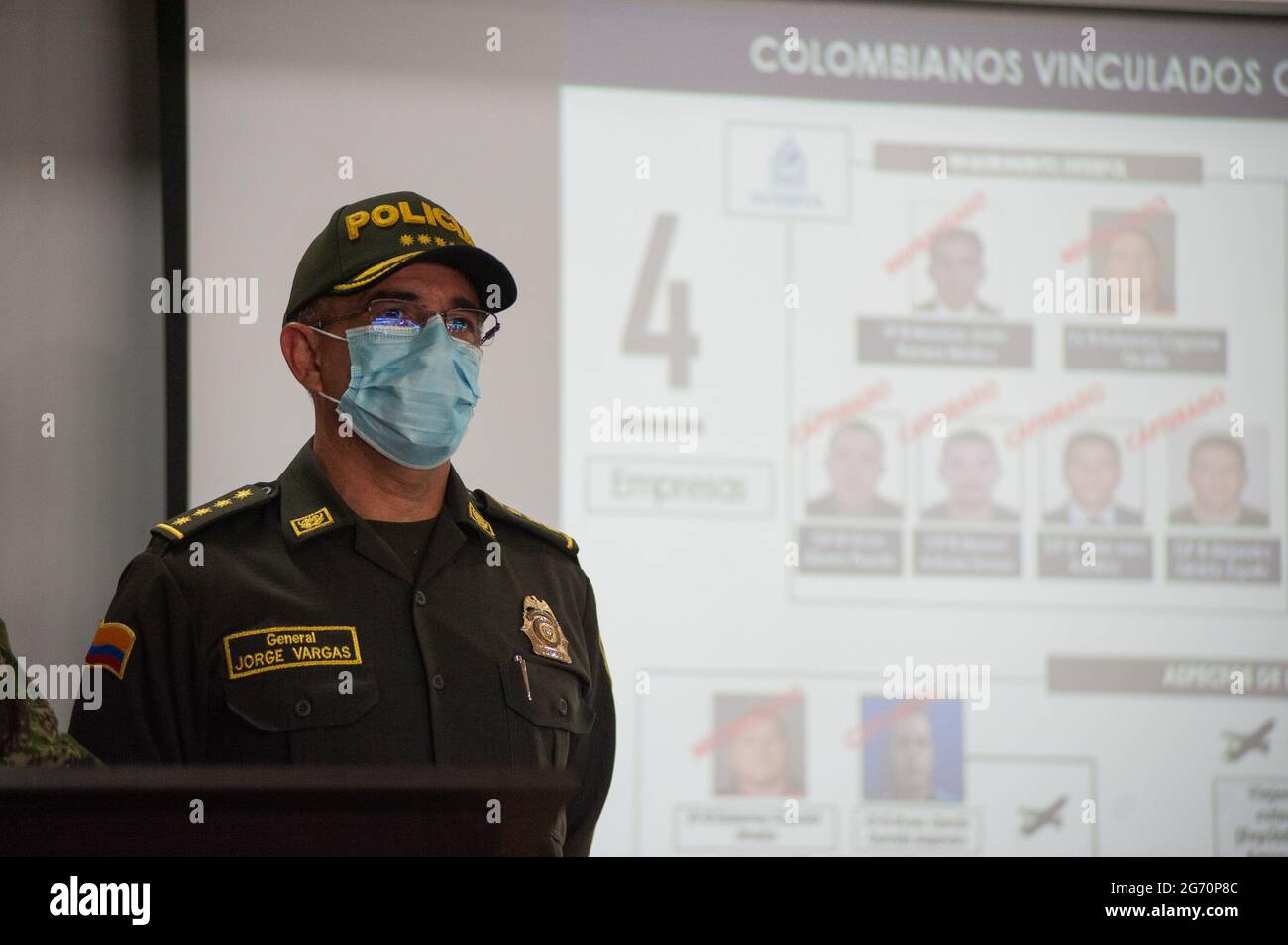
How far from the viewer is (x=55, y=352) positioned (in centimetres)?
291

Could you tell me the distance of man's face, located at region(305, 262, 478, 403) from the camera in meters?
1.83

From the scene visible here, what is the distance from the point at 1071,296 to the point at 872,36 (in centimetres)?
76

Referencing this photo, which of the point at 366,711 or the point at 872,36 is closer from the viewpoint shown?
the point at 366,711

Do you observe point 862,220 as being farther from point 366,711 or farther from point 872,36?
point 366,711

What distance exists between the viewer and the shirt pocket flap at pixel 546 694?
177cm

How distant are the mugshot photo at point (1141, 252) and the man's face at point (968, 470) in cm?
51

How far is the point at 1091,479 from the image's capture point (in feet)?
10.4

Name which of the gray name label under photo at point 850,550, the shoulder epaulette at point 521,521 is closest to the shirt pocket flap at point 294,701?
the shoulder epaulette at point 521,521

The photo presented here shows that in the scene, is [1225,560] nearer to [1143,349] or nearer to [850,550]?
[1143,349]

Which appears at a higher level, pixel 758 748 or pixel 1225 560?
pixel 1225 560

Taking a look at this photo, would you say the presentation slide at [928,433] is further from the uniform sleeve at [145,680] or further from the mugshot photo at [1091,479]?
the uniform sleeve at [145,680]

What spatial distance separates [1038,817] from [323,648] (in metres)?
1.92

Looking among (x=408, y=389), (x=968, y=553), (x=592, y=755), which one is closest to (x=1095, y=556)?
(x=968, y=553)
